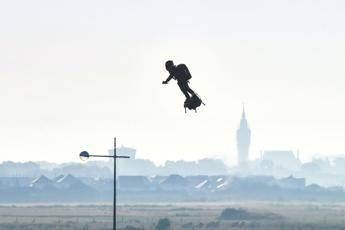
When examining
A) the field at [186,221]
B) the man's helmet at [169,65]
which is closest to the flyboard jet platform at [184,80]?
the man's helmet at [169,65]

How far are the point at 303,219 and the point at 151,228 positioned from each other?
130ft

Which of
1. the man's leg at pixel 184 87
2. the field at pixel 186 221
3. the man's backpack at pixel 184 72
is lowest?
the field at pixel 186 221

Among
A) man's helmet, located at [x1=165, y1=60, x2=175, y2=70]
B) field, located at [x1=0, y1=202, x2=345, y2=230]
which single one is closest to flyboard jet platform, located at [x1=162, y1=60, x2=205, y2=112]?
man's helmet, located at [x1=165, y1=60, x2=175, y2=70]

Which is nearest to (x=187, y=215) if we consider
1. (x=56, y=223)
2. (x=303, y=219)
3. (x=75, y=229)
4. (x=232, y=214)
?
(x=232, y=214)

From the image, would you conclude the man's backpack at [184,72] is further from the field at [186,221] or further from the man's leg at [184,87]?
the field at [186,221]

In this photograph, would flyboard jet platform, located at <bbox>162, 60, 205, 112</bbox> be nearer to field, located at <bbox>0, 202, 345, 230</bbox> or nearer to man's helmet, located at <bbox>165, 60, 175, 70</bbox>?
man's helmet, located at <bbox>165, 60, 175, 70</bbox>

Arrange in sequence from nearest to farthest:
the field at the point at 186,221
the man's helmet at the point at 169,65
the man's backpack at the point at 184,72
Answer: the man's backpack at the point at 184,72
the man's helmet at the point at 169,65
the field at the point at 186,221

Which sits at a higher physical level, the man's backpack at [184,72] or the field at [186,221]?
the man's backpack at [184,72]

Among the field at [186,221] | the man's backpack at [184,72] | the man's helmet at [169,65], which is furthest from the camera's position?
the field at [186,221]

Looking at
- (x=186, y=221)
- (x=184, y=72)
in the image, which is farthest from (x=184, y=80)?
(x=186, y=221)

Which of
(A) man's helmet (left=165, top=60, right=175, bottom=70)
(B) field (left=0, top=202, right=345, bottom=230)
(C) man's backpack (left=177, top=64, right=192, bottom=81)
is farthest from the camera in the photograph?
(B) field (left=0, top=202, right=345, bottom=230)

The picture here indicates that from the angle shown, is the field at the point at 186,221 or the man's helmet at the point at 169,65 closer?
the man's helmet at the point at 169,65

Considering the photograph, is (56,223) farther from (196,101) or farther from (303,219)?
(196,101)

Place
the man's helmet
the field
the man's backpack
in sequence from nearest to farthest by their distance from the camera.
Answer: the man's backpack < the man's helmet < the field
